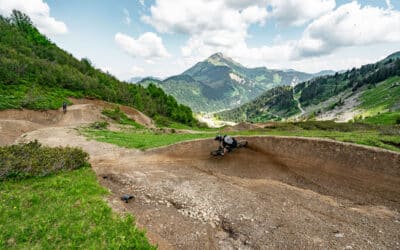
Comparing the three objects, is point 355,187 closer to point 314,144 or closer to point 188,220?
point 314,144

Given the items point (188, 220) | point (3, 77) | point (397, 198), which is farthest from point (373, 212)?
point (3, 77)

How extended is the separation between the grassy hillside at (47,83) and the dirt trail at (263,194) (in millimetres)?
31828

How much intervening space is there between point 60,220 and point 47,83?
54.0 meters

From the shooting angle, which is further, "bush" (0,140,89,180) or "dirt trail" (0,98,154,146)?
"dirt trail" (0,98,154,146)

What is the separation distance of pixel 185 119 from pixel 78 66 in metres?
46.0

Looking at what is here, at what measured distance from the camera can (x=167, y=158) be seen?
16.9 meters

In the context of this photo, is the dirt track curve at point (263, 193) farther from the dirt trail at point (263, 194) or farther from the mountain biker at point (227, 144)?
the mountain biker at point (227, 144)

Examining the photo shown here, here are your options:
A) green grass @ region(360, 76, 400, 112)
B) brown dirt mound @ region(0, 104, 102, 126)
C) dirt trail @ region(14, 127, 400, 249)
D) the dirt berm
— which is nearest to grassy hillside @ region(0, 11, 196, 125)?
brown dirt mound @ region(0, 104, 102, 126)

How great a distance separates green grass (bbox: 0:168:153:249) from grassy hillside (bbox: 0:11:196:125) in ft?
107

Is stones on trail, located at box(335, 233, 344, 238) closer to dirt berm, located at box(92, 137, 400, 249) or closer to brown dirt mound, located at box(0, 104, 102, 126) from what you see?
dirt berm, located at box(92, 137, 400, 249)

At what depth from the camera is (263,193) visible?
1138cm

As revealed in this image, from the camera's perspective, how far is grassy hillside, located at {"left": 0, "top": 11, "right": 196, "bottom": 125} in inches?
1517

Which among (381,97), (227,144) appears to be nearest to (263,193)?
(227,144)

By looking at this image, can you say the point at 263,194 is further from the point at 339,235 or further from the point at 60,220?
the point at 60,220
